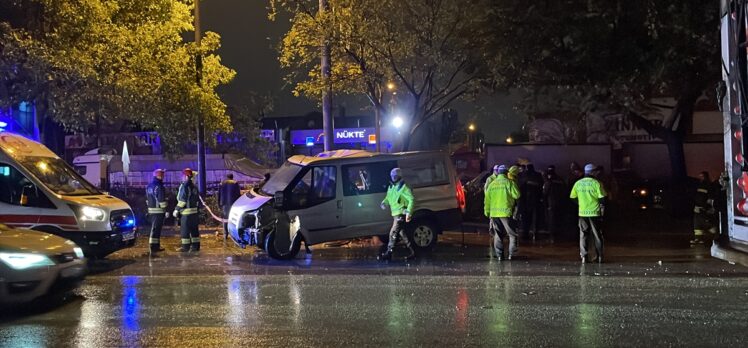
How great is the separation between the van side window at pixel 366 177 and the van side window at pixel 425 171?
311mm

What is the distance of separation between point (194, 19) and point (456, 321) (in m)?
14.5

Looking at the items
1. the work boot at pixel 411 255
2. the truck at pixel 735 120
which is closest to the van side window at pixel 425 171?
the work boot at pixel 411 255

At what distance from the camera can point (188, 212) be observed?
12875 millimetres

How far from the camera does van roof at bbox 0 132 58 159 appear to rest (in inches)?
427

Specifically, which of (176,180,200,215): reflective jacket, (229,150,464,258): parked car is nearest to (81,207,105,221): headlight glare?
(176,180,200,215): reflective jacket

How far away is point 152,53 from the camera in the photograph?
55.2 feet

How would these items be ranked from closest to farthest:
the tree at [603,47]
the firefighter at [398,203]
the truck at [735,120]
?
1. the truck at [735,120]
2. the firefighter at [398,203]
3. the tree at [603,47]

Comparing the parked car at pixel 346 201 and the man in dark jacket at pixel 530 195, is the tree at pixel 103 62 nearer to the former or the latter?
the parked car at pixel 346 201

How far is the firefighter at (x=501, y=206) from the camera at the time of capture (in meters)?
11.0

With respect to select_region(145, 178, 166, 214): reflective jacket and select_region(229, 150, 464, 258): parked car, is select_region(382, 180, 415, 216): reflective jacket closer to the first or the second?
select_region(229, 150, 464, 258): parked car

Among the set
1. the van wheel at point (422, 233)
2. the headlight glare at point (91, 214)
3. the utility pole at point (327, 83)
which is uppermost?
the utility pole at point (327, 83)

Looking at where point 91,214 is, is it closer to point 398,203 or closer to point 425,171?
point 398,203

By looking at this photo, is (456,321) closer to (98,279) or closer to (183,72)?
(98,279)

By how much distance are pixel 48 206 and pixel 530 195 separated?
944 cm
